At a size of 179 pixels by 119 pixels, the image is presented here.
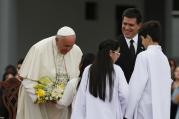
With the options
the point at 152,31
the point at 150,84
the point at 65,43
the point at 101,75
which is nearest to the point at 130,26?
the point at 65,43

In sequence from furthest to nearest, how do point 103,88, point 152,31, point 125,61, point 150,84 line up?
point 125,61 → point 152,31 → point 150,84 → point 103,88

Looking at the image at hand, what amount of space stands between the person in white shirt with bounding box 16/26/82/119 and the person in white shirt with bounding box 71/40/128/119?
4.63ft

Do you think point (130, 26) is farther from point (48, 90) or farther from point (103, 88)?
point (103, 88)

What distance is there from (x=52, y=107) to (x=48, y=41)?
0.78 meters

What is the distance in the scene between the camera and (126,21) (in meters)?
8.71

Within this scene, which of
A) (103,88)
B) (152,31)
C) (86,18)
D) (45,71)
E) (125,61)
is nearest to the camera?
(103,88)

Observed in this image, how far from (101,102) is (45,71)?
1704 mm

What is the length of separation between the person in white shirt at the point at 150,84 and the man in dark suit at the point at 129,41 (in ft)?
2.54

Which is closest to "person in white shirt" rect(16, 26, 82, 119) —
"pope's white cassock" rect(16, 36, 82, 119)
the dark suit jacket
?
"pope's white cassock" rect(16, 36, 82, 119)

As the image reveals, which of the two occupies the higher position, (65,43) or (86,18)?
(65,43)

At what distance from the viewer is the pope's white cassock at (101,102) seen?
7.60 meters

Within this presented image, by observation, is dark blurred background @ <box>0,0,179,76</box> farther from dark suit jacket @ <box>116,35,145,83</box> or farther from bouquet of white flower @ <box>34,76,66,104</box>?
dark suit jacket @ <box>116,35,145,83</box>

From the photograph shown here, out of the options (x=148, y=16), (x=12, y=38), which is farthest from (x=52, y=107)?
(x=148, y=16)

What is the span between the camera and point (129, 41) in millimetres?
8797
